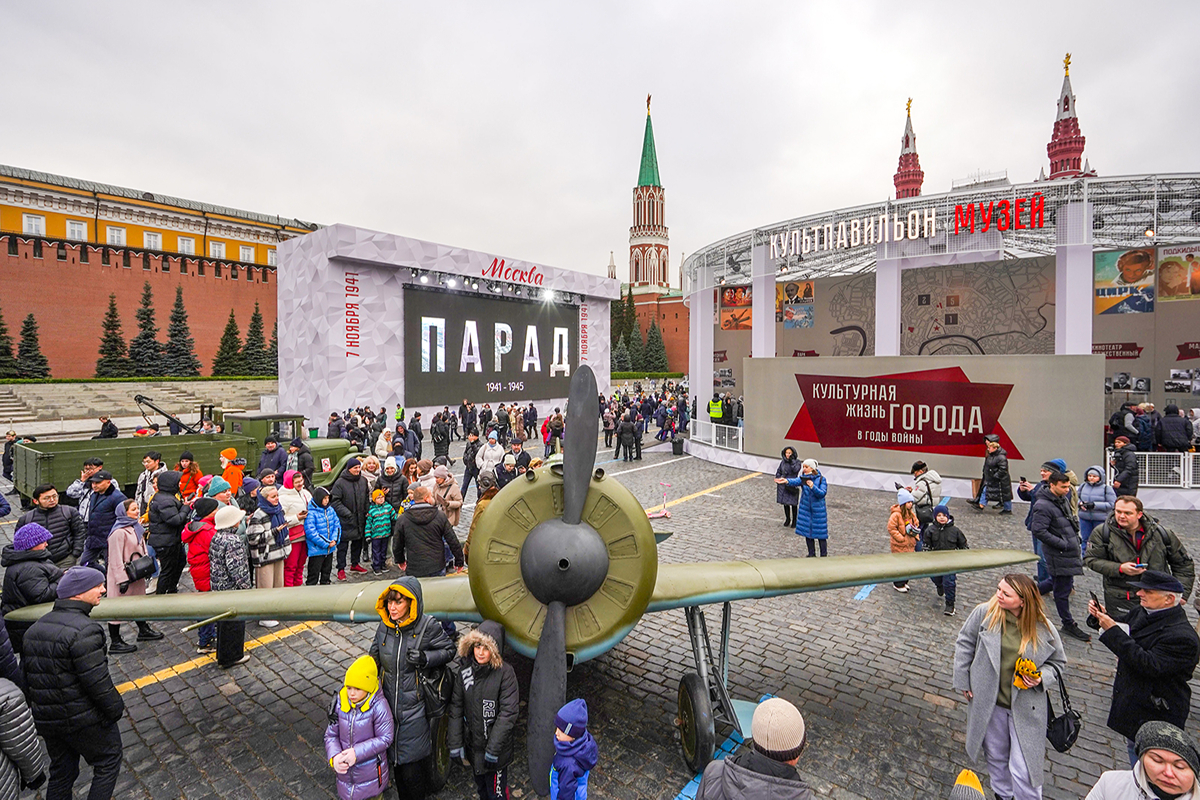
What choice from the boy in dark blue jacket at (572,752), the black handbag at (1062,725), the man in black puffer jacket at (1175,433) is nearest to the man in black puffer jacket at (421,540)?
the boy in dark blue jacket at (572,752)

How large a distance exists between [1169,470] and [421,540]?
16.9 meters

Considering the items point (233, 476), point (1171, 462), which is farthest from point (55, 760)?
point (1171, 462)

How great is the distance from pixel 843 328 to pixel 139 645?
101 feet

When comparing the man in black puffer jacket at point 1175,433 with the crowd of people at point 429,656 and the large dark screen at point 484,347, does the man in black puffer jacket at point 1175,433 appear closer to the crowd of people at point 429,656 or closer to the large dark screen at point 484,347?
the crowd of people at point 429,656

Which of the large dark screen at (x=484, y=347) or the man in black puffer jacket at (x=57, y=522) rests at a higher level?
the large dark screen at (x=484, y=347)

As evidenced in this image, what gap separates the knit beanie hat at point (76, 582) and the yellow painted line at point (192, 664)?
8.74 ft

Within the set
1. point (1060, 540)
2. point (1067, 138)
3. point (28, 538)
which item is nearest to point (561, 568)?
point (28, 538)

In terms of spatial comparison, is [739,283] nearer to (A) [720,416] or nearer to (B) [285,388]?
(A) [720,416]

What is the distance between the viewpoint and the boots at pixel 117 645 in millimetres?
6090

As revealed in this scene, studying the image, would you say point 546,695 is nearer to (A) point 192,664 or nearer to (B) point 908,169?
(A) point 192,664

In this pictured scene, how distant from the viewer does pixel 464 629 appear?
6.88m

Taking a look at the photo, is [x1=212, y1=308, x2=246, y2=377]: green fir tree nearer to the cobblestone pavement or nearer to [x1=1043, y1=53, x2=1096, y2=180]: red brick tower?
the cobblestone pavement

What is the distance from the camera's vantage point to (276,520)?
6844 mm

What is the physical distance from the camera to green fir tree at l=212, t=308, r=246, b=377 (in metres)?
43.1
